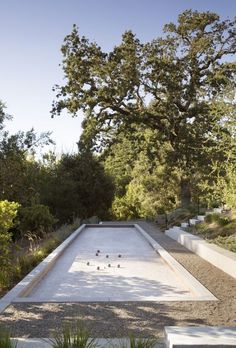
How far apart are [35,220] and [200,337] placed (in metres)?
16.0

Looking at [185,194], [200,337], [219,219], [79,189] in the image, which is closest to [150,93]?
[185,194]

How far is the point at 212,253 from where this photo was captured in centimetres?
1098

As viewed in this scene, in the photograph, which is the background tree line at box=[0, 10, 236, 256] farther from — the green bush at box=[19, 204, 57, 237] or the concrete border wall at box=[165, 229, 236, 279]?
the concrete border wall at box=[165, 229, 236, 279]

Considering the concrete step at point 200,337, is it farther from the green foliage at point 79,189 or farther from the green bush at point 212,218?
the green foliage at point 79,189

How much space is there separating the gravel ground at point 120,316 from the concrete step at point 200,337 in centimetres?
83

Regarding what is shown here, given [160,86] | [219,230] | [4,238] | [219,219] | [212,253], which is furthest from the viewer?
[160,86]

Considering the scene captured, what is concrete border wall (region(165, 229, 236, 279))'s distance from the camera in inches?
378

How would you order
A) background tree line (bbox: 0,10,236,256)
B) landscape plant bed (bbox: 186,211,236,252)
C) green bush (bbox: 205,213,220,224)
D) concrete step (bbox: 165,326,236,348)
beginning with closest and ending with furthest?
concrete step (bbox: 165,326,236,348) < landscape plant bed (bbox: 186,211,236,252) < green bush (bbox: 205,213,220,224) < background tree line (bbox: 0,10,236,256)

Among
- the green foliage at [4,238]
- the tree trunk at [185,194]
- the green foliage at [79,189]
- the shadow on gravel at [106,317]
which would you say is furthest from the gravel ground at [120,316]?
the green foliage at [79,189]

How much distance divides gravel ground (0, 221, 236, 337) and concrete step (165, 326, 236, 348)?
2.73ft

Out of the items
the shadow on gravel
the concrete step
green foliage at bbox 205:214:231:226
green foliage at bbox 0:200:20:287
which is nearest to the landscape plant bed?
green foliage at bbox 205:214:231:226

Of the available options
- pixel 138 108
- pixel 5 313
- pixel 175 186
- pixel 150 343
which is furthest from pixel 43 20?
pixel 175 186

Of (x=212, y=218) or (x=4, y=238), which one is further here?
(x=212, y=218)

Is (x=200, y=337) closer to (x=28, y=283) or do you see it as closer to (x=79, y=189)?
(x=28, y=283)
